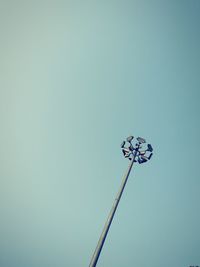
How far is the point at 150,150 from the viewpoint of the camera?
11625mm

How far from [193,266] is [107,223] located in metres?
29.1

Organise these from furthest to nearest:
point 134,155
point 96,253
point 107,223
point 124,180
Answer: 1. point 134,155
2. point 124,180
3. point 107,223
4. point 96,253

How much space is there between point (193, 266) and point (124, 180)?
1110 inches

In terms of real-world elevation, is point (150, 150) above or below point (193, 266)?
above

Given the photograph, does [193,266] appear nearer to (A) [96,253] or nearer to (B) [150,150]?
(B) [150,150]

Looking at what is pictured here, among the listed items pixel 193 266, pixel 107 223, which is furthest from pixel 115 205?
pixel 193 266

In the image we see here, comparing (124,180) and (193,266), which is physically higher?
(124,180)

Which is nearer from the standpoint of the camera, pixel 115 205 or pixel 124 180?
pixel 115 205

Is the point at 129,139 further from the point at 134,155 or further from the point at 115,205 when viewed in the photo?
the point at 115,205

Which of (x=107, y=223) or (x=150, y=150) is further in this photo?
(x=150, y=150)

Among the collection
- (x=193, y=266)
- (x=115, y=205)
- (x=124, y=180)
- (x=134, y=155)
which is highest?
(x=134, y=155)

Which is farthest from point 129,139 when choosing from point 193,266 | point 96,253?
point 193,266

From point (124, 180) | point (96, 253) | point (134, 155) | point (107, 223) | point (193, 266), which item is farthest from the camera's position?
point (193, 266)

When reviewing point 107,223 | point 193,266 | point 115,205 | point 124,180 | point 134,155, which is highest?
point 134,155
